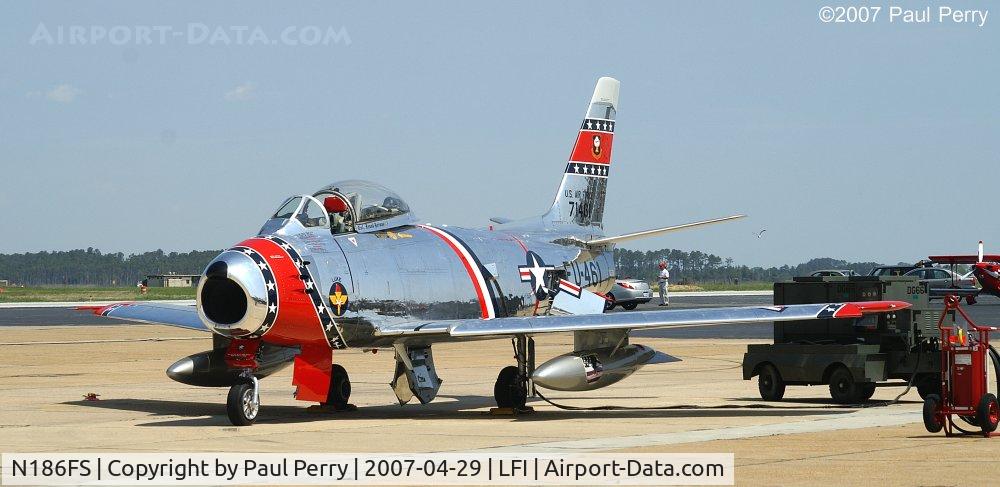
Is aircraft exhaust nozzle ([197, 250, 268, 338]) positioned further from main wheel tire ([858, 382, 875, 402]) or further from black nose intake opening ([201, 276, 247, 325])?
main wheel tire ([858, 382, 875, 402])

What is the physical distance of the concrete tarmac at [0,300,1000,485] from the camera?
12.4 metres

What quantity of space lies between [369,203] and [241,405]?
11.5 feet

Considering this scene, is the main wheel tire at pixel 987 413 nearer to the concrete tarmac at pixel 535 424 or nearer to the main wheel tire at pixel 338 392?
the concrete tarmac at pixel 535 424

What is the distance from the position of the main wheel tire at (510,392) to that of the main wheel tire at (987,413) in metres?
6.56

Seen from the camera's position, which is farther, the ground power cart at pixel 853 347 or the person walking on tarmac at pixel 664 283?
the person walking on tarmac at pixel 664 283

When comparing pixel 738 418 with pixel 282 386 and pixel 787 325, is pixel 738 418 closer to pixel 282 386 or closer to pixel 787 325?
pixel 787 325

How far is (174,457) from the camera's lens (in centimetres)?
1291

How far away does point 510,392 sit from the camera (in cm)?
1881

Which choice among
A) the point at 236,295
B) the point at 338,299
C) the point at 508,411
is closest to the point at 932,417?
the point at 508,411

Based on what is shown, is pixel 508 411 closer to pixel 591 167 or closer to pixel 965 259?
pixel 591 167

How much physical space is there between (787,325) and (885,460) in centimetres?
830

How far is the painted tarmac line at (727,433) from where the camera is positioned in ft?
44.4

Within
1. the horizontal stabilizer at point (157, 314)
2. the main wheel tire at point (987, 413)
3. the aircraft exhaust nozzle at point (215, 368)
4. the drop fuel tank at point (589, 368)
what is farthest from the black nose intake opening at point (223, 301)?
the main wheel tire at point (987, 413)

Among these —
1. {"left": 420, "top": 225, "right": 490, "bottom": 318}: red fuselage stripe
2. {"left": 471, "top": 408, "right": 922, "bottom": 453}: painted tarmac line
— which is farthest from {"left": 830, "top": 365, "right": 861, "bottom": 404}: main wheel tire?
{"left": 420, "top": 225, "right": 490, "bottom": 318}: red fuselage stripe
